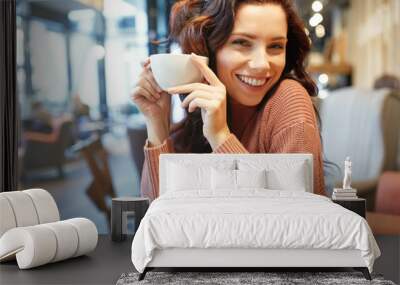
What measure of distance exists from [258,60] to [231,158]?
2.92 feet

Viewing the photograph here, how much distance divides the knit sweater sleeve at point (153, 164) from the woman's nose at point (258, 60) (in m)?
0.99

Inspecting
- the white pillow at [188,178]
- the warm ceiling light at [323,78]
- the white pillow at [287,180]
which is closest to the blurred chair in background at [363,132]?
the warm ceiling light at [323,78]

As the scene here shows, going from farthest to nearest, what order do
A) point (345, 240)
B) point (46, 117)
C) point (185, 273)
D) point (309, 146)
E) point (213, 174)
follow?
point (46, 117)
point (309, 146)
point (213, 174)
point (185, 273)
point (345, 240)

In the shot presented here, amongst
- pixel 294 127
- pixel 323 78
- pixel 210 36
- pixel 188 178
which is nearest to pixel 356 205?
pixel 294 127

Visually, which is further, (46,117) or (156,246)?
(46,117)

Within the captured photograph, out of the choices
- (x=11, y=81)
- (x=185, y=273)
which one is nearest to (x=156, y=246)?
(x=185, y=273)

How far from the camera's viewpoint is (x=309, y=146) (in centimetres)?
618

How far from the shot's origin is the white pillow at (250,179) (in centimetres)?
566

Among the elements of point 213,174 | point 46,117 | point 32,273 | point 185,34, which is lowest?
point 32,273

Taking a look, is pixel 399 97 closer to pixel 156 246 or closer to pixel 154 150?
pixel 154 150

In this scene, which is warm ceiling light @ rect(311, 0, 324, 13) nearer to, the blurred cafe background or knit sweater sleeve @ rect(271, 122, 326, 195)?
the blurred cafe background

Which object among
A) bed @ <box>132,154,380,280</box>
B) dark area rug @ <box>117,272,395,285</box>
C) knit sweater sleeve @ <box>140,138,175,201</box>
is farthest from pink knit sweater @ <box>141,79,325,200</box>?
dark area rug @ <box>117,272,395,285</box>

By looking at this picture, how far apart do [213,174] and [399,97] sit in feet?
5.97

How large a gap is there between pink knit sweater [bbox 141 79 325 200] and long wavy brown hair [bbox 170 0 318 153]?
0.31ft
